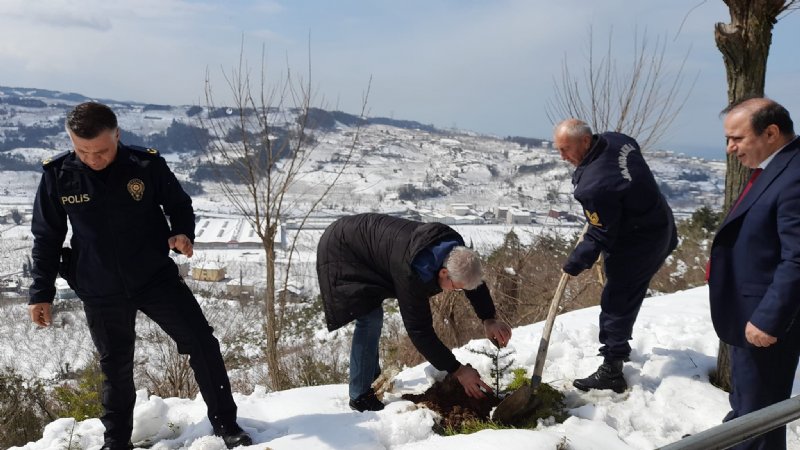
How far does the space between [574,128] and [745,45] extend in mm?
1075

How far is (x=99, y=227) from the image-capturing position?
2.66 meters

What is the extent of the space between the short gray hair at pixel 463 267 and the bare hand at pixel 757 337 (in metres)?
1.17

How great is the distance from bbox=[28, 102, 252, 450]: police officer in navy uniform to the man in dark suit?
2482 mm

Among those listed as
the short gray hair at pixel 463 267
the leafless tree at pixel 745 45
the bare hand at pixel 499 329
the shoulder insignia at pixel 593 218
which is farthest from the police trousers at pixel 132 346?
the leafless tree at pixel 745 45

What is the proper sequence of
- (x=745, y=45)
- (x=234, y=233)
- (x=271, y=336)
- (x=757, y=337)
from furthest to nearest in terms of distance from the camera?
(x=234, y=233)
(x=271, y=336)
(x=745, y=45)
(x=757, y=337)

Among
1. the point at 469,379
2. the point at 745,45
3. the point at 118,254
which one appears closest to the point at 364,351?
the point at 469,379

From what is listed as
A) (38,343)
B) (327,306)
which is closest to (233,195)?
(327,306)

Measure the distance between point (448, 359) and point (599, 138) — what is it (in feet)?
5.25

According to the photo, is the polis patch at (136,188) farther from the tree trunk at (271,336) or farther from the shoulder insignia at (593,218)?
the tree trunk at (271,336)

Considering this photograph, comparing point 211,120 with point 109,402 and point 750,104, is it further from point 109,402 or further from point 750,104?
point 750,104

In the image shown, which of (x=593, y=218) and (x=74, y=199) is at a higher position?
(x=593, y=218)

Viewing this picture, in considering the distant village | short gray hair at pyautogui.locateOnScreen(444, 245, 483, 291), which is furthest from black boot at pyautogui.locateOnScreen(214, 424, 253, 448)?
the distant village

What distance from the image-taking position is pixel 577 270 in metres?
3.26

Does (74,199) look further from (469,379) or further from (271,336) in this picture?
(271,336)
